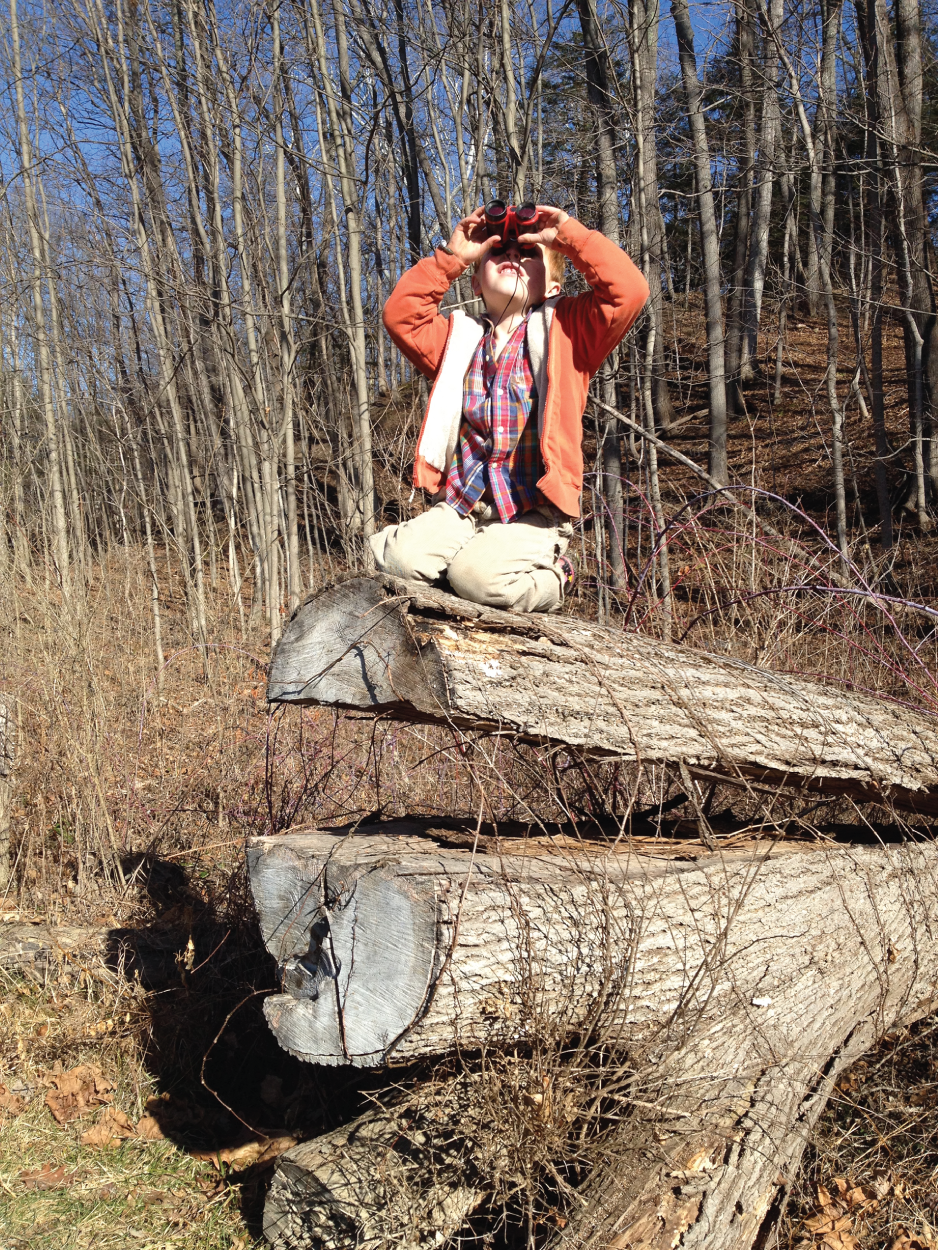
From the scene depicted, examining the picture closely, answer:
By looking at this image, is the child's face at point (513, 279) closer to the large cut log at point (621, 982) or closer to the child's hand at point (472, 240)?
the child's hand at point (472, 240)

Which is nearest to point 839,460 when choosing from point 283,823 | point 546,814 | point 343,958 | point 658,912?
point 546,814

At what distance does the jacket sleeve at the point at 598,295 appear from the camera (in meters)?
3.11

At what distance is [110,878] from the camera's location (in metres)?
4.55

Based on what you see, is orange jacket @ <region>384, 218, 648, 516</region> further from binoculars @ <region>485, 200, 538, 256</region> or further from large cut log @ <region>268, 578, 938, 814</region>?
large cut log @ <region>268, 578, 938, 814</region>

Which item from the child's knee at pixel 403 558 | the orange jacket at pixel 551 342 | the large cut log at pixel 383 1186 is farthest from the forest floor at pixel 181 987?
the orange jacket at pixel 551 342

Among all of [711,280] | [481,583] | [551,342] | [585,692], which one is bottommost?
[585,692]

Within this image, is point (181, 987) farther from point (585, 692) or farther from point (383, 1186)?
point (585, 692)

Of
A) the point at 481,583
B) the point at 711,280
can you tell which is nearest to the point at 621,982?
the point at 481,583

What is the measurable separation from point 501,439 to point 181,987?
241 centimetres

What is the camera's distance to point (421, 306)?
3.34 m

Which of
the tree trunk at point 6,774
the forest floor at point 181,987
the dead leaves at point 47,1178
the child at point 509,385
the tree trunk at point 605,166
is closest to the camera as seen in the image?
the forest floor at point 181,987

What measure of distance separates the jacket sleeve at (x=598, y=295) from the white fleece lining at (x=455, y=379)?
100 millimetres

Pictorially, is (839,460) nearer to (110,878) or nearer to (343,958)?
(110,878)

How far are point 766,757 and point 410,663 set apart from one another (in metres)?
1.25
